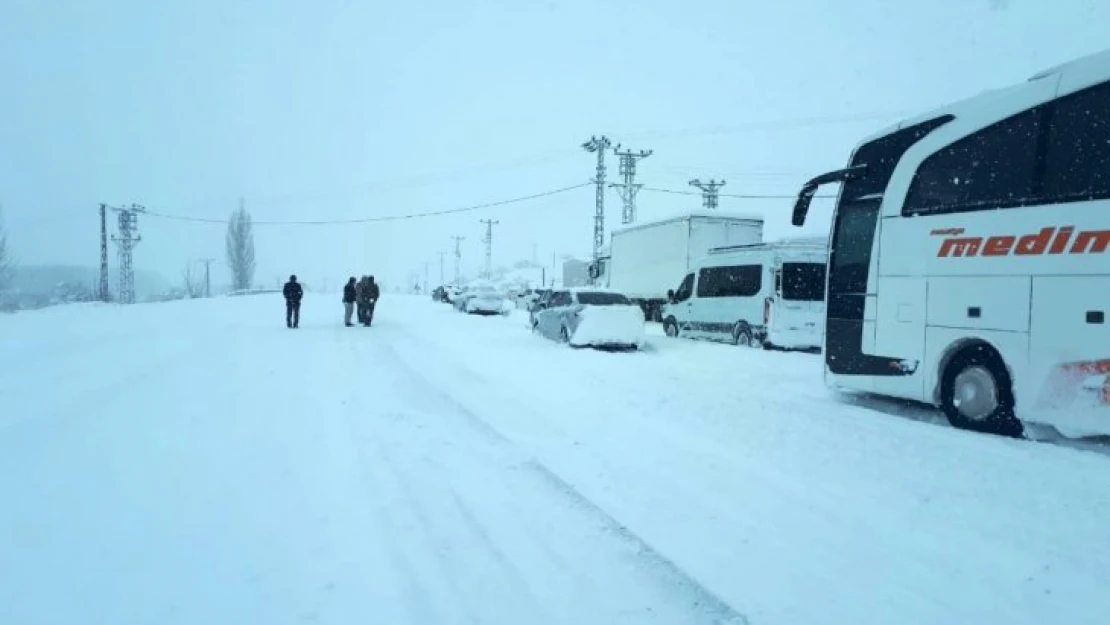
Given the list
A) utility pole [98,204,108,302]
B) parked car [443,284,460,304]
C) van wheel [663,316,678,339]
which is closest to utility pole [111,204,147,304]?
utility pole [98,204,108,302]

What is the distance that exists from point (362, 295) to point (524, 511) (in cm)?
1834

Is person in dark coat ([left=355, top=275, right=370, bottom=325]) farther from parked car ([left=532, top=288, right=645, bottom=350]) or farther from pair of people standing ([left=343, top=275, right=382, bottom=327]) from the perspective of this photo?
parked car ([left=532, top=288, right=645, bottom=350])

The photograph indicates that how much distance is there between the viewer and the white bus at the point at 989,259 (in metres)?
6.37

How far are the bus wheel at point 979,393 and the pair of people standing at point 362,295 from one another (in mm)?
17636

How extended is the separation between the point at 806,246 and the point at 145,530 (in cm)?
1560

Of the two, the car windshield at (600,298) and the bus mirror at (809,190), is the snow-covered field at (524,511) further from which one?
the car windshield at (600,298)

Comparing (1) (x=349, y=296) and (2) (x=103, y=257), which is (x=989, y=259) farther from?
(2) (x=103, y=257)

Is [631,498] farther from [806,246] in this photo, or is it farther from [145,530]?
[806,246]

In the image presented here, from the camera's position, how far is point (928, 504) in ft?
16.0

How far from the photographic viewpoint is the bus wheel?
7.16 meters

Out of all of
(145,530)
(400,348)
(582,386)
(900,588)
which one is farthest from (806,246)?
(145,530)

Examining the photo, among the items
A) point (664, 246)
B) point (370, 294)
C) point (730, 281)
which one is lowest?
point (370, 294)

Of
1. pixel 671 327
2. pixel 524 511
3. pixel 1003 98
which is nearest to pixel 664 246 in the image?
pixel 671 327

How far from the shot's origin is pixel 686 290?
19797 mm
